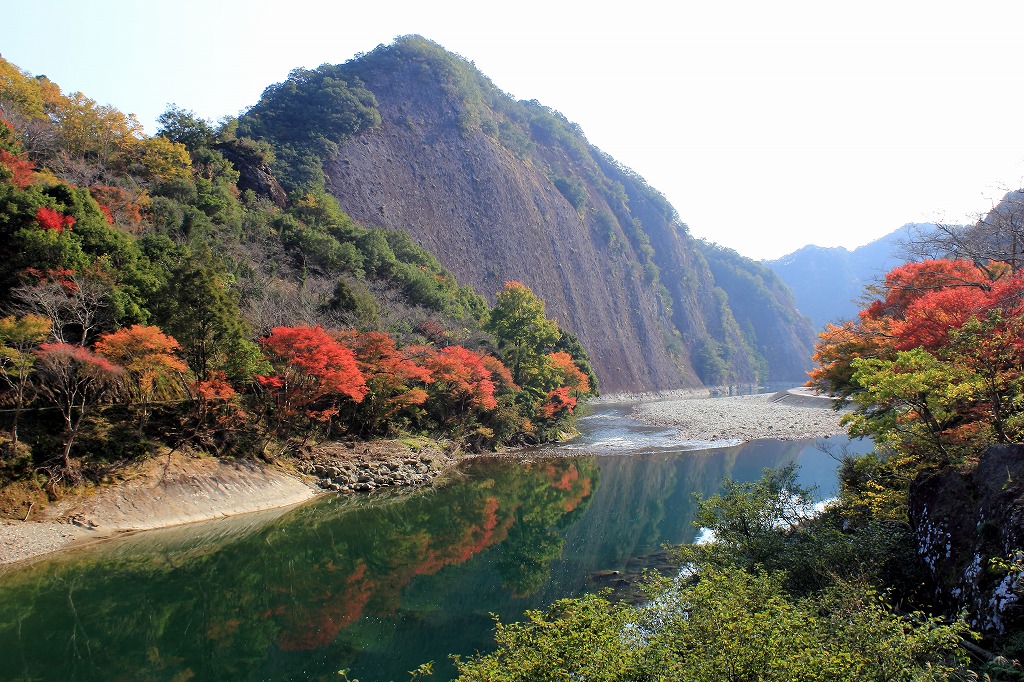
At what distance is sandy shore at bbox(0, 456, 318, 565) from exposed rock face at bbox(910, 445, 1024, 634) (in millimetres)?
16260

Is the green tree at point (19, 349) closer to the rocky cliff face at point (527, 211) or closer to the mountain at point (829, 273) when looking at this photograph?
the rocky cliff face at point (527, 211)

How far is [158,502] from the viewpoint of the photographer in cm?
1516

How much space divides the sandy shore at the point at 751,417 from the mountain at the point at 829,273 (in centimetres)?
9855

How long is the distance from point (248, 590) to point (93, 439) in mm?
6795

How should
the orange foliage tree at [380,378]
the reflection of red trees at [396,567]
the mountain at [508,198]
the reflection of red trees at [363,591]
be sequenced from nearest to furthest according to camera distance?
the reflection of red trees at [363,591]
the reflection of red trees at [396,567]
the orange foliage tree at [380,378]
the mountain at [508,198]

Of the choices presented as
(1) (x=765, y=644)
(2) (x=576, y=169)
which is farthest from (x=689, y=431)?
(2) (x=576, y=169)

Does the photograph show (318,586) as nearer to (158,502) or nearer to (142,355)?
(158,502)

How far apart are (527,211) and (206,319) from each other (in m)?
52.6

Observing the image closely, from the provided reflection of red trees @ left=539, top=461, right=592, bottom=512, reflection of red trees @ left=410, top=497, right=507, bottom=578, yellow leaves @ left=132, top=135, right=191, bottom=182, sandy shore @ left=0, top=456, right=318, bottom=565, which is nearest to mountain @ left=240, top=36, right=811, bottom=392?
yellow leaves @ left=132, top=135, right=191, bottom=182

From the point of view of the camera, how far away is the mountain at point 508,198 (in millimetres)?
52781

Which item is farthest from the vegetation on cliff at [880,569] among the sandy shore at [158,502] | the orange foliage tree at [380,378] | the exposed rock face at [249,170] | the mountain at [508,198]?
the mountain at [508,198]

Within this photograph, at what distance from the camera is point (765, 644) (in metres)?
4.54

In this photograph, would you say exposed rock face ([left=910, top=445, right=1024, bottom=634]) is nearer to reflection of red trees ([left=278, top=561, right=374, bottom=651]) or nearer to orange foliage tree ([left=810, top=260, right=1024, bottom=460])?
orange foliage tree ([left=810, top=260, right=1024, bottom=460])

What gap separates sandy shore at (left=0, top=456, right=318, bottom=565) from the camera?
1269 centimetres
